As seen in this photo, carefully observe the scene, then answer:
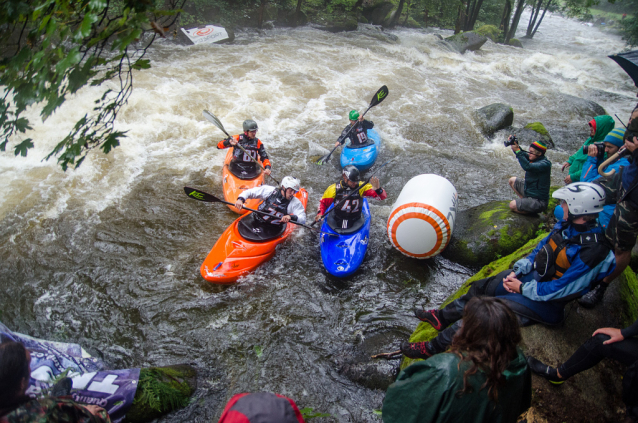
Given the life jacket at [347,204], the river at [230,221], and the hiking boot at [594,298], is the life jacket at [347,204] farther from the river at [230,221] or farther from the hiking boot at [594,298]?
the hiking boot at [594,298]

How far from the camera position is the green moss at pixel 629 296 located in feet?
9.21

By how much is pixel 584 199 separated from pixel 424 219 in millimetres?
→ 1796

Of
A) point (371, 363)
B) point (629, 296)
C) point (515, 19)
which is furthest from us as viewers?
point (515, 19)

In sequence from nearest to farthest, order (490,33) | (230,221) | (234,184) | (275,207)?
(275,207), (230,221), (234,184), (490,33)

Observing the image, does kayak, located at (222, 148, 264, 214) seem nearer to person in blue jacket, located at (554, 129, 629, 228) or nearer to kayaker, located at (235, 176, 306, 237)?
kayaker, located at (235, 176, 306, 237)

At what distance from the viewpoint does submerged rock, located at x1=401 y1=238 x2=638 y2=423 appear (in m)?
2.29

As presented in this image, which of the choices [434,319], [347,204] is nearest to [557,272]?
[434,319]

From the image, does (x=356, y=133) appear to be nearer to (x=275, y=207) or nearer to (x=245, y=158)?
(x=245, y=158)

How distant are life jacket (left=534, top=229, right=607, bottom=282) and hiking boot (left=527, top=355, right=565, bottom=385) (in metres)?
0.57

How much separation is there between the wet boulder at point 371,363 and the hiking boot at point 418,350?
39 centimetres

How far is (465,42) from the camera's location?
46.6 ft

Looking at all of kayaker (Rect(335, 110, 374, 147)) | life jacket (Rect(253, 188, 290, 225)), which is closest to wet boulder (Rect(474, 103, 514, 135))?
kayaker (Rect(335, 110, 374, 147))

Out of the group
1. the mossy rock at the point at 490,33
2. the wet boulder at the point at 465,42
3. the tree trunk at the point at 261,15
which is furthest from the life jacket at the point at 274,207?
the mossy rock at the point at 490,33

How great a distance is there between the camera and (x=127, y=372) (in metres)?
2.51
